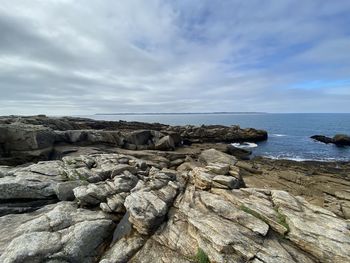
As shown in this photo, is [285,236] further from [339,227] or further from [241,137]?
[241,137]

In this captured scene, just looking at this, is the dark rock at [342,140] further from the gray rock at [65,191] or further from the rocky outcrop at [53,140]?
the gray rock at [65,191]

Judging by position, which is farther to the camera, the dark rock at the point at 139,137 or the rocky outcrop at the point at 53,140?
the dark rock at the point at 139,137

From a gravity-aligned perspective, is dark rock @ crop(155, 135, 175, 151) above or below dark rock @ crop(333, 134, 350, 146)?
above

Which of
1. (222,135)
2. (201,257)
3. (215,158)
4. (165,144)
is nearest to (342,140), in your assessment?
(222,135)

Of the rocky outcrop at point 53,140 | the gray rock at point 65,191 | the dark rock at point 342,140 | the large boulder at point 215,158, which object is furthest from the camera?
the dark rock at point 342,140

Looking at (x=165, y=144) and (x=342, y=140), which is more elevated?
(x=165, y=144)

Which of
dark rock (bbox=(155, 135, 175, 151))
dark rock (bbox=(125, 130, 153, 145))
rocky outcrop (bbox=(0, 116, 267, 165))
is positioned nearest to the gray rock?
rocky outcrop (bbox=(0, 116, 267, 165))

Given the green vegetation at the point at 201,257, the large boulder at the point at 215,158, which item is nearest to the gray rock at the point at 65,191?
the green vegetation at the point at 201,257

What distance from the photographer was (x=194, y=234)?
13.4m

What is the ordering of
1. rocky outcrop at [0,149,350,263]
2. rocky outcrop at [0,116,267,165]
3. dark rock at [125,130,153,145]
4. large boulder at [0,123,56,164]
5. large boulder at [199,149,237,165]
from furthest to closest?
1. dark rock at [125,130,153,145]
2. large boulder at [199,149,237,165]
3. rocky outcrop at [0,116,267,165]
4. large boulder at [0,123,56,164]
5. rocky outcrop at [0,149,350,263]

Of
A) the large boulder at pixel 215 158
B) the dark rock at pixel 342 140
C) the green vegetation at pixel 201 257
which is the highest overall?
the green vegetation at pixel 201 257

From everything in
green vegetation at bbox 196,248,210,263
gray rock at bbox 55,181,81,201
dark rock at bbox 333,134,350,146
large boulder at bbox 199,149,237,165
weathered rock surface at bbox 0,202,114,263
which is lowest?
dark rock at bbox 333,134,350,146

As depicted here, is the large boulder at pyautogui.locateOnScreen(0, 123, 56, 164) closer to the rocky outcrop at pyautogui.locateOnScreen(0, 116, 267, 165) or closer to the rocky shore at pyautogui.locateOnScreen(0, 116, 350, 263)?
the rocky outcrop at pyautogui.locateOnScreen(0, 116, 267, 165)

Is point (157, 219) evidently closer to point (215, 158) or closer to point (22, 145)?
point (215, 158)
